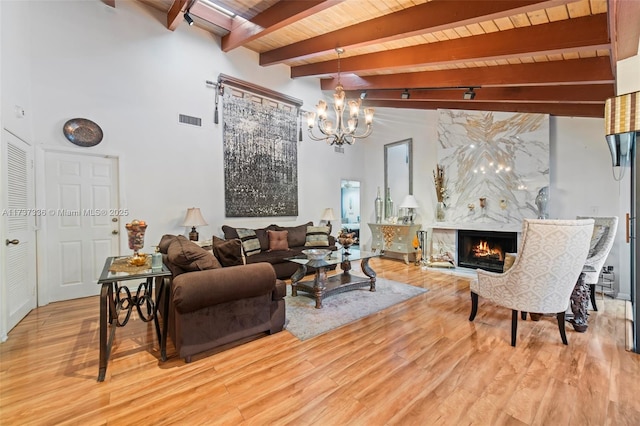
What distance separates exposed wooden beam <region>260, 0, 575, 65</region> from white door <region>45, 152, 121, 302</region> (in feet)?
11.9

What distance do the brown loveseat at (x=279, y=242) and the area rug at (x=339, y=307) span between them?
804 mm

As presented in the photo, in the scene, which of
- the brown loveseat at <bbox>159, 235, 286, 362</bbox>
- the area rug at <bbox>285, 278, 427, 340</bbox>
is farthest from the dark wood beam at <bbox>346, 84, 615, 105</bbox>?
the brown loveseat at <bbox>159, 235, 286, 362</bbox>

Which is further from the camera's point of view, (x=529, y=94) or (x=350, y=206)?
(x=350, y=206)

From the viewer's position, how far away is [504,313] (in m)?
3.35

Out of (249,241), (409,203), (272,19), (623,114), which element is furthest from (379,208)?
(623,114)

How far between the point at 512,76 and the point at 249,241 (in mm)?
4619

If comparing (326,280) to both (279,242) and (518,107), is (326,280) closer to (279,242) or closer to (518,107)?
(279,242)

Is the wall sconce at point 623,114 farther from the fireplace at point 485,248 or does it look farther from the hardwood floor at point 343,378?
the fireplace at point 485,248

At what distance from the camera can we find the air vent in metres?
4.74

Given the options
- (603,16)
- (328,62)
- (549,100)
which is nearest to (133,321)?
(328,62)

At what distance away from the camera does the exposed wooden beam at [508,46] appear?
2621 mm

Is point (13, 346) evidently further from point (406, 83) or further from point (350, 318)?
point (406, 83)

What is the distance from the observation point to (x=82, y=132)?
152 inches

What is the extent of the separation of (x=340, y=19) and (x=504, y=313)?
4.24 m
